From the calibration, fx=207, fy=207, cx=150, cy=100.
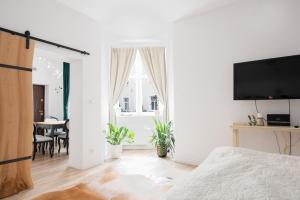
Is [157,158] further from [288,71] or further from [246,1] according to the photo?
[246,1]

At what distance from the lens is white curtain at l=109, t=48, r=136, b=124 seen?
485cm

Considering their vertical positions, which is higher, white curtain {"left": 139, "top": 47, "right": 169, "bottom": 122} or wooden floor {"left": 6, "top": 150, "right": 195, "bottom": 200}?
white curtain {"left": 139, "top": 47, "right": 169, "bottom": 122}

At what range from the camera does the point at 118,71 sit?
4902mm

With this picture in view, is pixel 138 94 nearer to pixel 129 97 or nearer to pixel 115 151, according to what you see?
pixel 129 97

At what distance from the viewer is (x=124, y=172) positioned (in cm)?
336

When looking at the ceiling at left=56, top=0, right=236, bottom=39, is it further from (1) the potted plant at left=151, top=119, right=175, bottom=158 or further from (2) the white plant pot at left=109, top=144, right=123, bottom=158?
(2) the white plant pot at left=109, top=144, right=123, bottom=158

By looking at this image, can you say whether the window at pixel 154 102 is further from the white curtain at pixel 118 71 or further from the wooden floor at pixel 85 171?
the wooden floor at pixel 85 171

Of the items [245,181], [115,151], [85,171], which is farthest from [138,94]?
[245,181]

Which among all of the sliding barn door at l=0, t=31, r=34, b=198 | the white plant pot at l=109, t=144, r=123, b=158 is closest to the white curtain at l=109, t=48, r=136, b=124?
the white plant pot at l=109, t=144, r=123, b=158

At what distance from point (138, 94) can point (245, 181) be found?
423 centimetres

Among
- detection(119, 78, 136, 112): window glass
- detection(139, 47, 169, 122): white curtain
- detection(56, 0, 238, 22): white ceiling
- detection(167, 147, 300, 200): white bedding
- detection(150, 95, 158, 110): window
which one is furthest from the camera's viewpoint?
detection(119, 78, 136, 112): window glass

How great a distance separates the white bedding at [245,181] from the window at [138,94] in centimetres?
377

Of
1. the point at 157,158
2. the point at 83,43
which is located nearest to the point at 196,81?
the point at 157,158

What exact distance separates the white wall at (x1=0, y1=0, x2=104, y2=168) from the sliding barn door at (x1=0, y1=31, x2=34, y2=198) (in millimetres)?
313
